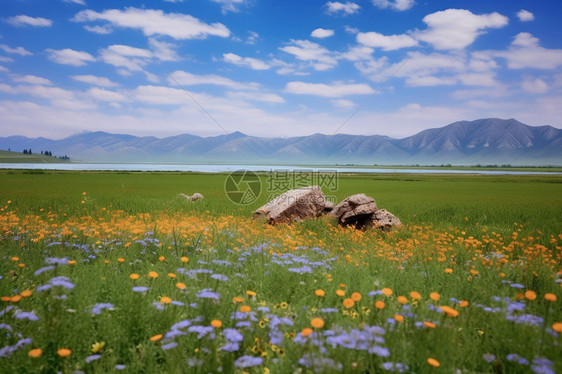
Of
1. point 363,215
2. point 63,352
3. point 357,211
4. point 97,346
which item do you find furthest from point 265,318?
point 363,215

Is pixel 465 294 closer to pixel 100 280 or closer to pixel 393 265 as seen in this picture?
pixel 393 265

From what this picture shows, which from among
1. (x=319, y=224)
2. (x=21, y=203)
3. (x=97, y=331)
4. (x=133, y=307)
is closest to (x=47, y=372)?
(x=97, y=331)

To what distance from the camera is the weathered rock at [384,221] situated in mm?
12680

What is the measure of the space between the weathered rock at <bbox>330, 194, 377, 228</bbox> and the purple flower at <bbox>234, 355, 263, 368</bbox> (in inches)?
432

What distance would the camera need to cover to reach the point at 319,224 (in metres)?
13.0

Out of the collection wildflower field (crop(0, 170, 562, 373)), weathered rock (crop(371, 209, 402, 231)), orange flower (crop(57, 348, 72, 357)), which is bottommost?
weathered rock (crop(371, 209, 402, 231))

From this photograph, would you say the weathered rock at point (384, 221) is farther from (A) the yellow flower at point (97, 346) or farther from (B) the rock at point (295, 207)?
(A) the yellow flower at point (97, 346)

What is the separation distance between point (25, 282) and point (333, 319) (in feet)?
15.5

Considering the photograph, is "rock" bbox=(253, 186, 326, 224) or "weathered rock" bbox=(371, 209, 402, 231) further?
"rock" bbox=(253, 186, 326, 224)

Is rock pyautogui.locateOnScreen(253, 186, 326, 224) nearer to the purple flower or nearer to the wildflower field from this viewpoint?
the wildflower field

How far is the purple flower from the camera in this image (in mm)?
2422

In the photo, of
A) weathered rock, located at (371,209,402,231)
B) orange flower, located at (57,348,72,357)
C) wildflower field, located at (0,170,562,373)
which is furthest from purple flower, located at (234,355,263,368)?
weathered rock, located at (371,209,402,231)

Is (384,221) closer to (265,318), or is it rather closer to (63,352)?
(265,318)

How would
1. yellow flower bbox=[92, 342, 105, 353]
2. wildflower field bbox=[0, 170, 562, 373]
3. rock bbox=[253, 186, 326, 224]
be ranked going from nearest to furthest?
wildflower field bbox=[0, 170, 562, 373] < yellow flower bbox=[92, 342, 105, 353] < rock bbox=[253, 186, 326, 224]
